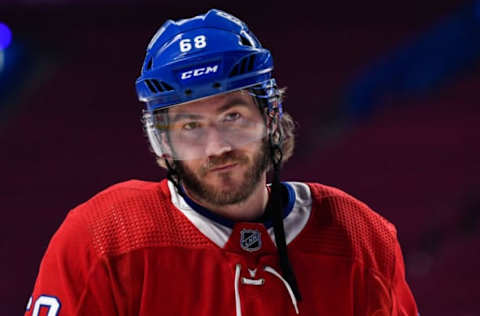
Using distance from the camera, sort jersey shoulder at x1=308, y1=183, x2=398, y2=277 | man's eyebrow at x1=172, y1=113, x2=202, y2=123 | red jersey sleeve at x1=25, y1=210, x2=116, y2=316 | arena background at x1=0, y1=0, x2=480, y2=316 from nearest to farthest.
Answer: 1. red jersey sleeve at x1=25, y1=210, x2=116, y2=316
2. man's eyebrow at x1=172, y1=113, x2=202, y2=123
3. jersey shoulder at x1=308, y1=183, x2=398, y2=277
4. arena background at x1=0, y1=0, x2=480, y2=316

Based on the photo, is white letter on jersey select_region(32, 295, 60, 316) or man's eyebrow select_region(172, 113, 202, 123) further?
man's eyebrow select_region(172, 113, 202, 123)

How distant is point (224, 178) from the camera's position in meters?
1.43

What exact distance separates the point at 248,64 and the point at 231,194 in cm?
29

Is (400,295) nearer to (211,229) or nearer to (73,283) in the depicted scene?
(211,229)

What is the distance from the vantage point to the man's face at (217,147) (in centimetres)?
142

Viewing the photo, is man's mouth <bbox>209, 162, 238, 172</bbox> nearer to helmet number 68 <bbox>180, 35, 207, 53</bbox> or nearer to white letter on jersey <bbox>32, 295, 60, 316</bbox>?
helmet number 68 <bbox>180, 35, 207, 53</bbox>

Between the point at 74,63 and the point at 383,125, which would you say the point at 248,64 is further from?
the point at 74,63

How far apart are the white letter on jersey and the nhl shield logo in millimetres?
407

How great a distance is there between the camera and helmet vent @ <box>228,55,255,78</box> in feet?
4.80

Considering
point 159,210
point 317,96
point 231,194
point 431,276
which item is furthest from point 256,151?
point 317,96

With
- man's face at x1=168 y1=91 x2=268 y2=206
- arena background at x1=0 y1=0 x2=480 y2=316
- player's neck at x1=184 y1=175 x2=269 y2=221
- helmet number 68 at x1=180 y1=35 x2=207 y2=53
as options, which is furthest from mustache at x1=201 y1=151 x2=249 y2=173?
arena background at x1=0 y1=0 x2=480 y2=316

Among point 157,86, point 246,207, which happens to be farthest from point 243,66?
point 246,207

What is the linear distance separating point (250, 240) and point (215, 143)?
24 centimetres

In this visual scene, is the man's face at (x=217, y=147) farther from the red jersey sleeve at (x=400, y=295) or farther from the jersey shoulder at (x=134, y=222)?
the red jersey sleeve at (x=400, y=295)
